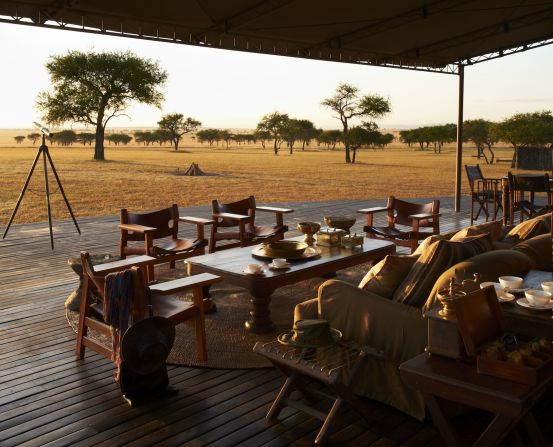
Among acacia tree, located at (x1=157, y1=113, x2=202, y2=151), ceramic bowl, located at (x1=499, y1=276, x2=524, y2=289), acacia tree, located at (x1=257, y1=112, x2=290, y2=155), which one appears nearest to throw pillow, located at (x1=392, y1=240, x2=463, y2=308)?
ceramic bowl, located at (x1=499, y1=276, x2=524, y2=289)

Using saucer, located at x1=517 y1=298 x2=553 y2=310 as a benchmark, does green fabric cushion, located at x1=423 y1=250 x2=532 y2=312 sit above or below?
above

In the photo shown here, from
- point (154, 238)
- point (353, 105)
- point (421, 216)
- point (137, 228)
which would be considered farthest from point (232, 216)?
point (353, 105)

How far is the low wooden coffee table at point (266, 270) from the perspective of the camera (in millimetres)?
3619

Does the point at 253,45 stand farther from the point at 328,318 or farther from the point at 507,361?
the point at 507,361

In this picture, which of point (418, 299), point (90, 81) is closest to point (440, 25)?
point (418, 299)

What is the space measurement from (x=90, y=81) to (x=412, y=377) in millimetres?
34099

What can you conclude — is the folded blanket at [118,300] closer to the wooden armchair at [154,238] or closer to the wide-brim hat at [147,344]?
the wide-brim hat at [147,344]

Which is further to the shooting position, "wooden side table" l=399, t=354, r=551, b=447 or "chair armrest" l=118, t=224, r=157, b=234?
"chair armrest" l=118, t=224, r=157, b=234

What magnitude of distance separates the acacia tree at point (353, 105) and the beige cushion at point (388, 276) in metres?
38.5

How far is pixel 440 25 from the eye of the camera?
8.06 metres

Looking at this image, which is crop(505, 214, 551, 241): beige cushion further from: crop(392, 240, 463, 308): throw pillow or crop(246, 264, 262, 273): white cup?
crop(246, 264, 262, 273): white cup

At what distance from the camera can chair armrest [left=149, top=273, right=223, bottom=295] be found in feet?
10.3

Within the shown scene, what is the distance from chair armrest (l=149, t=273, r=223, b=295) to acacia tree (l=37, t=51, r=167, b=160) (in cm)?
3148

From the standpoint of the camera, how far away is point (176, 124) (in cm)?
6372
